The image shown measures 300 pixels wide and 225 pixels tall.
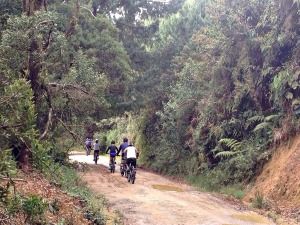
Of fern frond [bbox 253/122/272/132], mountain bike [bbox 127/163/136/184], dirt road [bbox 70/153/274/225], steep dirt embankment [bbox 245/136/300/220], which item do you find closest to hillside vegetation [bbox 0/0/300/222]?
fern frond [bbox 253/122/272/132]

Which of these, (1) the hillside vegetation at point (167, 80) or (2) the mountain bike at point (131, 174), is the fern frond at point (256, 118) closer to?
(1) the hillside vegetation at point (167, 80)

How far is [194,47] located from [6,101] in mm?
20709

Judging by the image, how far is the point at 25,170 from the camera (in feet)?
40.1

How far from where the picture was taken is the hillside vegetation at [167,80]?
12.4 metres

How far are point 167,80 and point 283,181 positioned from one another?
Answer: 1401 cm

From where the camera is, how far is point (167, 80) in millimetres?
26406

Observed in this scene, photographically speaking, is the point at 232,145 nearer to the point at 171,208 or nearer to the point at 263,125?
the point at 263,125

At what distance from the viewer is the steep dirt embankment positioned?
1248 cm

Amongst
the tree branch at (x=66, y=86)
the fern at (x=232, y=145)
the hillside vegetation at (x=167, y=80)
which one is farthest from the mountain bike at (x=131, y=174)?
the tree branch at (x=66, y=86)

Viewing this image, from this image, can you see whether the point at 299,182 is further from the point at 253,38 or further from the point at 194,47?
the point at 194,47

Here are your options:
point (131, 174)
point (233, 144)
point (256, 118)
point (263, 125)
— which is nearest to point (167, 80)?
point (233, 144)

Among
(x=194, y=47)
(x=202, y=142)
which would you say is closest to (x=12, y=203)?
(x=202, y=142)

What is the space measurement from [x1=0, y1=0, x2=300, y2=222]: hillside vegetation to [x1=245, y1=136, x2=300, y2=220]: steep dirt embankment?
0.30 meters

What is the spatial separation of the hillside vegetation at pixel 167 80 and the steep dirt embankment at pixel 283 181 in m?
0.30
